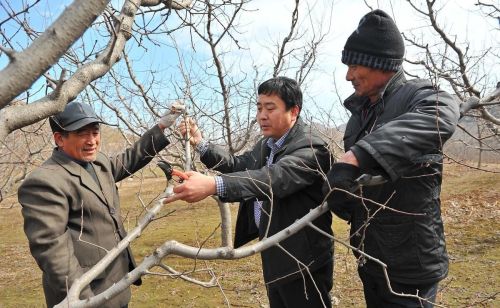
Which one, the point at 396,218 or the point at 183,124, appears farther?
the point at 183,124

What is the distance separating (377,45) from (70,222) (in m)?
1.92

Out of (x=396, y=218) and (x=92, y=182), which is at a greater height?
(x=396, y=218)

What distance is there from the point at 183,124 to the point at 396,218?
1.66 meters

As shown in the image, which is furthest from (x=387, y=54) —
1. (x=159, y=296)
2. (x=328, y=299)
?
(x=159, y=296)

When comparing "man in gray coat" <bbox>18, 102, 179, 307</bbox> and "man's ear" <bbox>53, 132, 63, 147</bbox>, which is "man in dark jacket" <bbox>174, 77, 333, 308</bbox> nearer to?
"man in gray coat" <bbox>18, 102, 179, 307</bbox>

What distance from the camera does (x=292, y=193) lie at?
232 cm

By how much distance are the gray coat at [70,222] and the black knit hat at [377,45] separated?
5.15ft

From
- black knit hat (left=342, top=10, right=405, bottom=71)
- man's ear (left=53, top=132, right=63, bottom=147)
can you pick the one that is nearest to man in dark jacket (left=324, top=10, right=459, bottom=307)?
black knit hat (left=342, top=10, right=405, bottom=71)

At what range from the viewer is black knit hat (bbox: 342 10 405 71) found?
6.26 ft

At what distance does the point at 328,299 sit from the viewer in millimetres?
2562

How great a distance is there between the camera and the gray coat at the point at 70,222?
216 centimetres

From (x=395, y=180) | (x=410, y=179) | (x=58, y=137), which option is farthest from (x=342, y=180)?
(x=58, y=137)

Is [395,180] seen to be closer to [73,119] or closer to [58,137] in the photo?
[73,119]

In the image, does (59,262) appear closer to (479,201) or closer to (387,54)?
(387,54)
